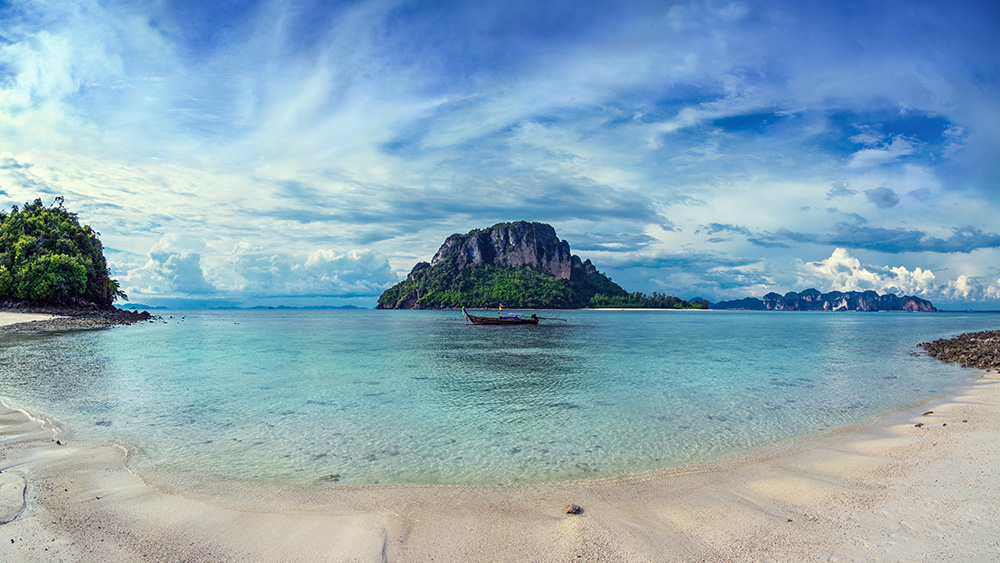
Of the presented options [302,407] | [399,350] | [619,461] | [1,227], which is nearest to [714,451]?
[619,461]

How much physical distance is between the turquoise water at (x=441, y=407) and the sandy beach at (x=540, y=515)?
112cm

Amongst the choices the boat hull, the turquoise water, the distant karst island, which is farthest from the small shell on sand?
the boat hull

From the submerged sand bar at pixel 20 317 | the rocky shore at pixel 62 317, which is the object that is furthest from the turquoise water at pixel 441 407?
the submerged sand bar at pixel 20 317

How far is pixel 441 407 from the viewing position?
1681 centimetres

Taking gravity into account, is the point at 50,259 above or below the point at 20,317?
above

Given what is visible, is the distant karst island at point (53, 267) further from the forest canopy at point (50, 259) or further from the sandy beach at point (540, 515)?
the sandy beach at point (540, 515)

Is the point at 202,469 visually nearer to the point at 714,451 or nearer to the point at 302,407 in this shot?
the point at 302,407

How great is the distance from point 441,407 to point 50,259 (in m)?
83.5

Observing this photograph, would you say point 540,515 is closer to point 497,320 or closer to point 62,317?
point 497,320

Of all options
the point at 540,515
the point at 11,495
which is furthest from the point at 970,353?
the point at 11,495

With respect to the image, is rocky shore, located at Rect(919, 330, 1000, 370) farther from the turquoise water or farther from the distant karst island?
the distant karst island

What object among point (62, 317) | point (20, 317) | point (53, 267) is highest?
point (53, 267)

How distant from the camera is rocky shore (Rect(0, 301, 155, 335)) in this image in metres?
49.0

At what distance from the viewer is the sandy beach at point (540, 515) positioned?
612 centimetres
